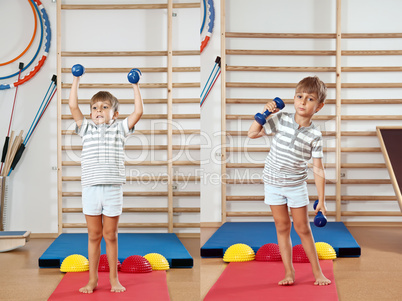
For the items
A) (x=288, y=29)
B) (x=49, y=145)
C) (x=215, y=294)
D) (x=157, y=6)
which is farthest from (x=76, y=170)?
(x=288, y=29)

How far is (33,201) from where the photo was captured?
382 cm

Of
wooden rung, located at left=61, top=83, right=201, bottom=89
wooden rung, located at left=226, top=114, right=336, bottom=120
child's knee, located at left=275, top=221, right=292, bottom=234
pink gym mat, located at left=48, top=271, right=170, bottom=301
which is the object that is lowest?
pink gym mat, located at left=48, top=271, right=170, bottom=301

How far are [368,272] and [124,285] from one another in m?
1.58

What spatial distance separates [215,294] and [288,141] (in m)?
0.89

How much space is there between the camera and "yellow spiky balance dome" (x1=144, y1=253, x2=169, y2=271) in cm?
295

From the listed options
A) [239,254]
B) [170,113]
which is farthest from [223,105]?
[239,254]

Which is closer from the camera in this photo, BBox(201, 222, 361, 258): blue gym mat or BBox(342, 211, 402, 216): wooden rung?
BBox(201, 222, 361, 258): blue gym mat

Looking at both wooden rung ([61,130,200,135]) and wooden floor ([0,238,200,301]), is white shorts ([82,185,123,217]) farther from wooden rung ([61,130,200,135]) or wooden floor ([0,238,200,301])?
wooden rung ([61,130,200,135])

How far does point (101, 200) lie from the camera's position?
2465mm

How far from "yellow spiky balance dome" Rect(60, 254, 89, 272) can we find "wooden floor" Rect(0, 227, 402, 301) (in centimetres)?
6

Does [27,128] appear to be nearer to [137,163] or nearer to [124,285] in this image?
[137,163]

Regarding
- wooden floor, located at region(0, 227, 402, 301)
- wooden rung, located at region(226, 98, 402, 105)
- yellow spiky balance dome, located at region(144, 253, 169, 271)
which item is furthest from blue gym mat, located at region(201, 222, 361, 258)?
wooden rung, located at region(226, 98, 402, 105)

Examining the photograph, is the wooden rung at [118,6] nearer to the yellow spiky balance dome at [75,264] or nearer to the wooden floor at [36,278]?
the wooden floor at [36,278]

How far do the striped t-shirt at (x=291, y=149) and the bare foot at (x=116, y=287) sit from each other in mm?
1000
